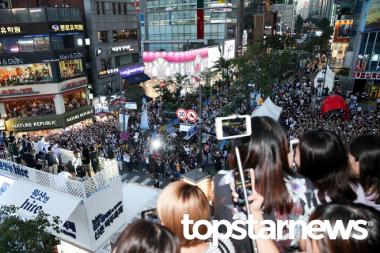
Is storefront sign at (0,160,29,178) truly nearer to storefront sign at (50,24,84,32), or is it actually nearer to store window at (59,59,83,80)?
store window at (59,59,83,80)

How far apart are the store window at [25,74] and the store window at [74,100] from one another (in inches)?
110

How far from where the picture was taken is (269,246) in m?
2.29

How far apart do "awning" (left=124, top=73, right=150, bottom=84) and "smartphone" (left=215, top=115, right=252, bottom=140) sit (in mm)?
36487

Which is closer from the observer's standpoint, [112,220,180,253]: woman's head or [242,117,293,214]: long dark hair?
[112,220,180,253]: woman's head

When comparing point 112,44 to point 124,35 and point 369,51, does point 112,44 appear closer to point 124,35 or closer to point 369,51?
point 124,35

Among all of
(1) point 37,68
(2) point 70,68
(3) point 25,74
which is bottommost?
(3) point 25,74

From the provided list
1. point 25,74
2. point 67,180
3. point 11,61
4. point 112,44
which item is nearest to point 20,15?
point 11,61

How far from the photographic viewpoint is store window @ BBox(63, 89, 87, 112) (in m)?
29.2

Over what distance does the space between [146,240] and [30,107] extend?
99.3 ft

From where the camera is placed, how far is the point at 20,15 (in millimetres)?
25812

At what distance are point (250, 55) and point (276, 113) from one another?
55.0ft

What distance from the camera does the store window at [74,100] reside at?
2924cm

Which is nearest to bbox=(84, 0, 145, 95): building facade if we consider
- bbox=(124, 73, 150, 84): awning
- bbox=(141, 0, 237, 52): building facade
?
bbox=(124, 73, 150, 84): awning

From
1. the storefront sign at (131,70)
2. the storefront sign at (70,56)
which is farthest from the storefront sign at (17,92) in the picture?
the storefront sign at (131,70)
